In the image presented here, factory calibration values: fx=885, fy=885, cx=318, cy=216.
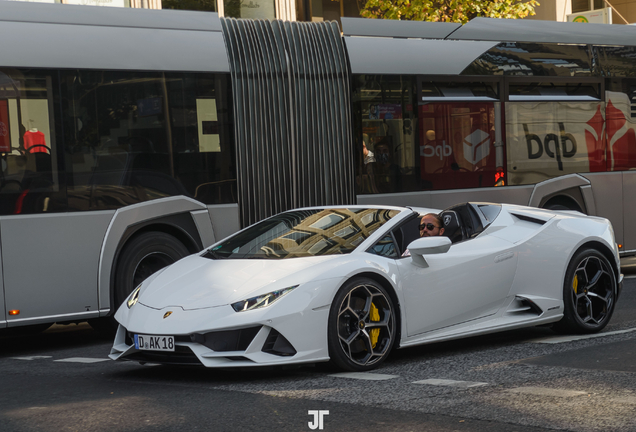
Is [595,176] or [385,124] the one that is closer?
[385,124]

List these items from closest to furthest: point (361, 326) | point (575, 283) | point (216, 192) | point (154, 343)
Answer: point (154, 343) → point (361, 326) → point (575, 283) → point (216, 192)

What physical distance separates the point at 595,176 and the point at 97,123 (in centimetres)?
683

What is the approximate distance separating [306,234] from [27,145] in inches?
114

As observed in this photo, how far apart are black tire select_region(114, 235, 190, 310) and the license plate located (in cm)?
259

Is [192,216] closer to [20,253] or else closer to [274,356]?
[20,253]

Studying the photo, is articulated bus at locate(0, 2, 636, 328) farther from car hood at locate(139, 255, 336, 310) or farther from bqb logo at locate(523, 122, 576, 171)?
car hood at locate(139, 255, 336, 310)

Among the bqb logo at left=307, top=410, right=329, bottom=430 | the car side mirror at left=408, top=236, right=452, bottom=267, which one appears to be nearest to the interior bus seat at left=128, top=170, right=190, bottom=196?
the car side mirror at left=408, top=236, right=452, bottom=267

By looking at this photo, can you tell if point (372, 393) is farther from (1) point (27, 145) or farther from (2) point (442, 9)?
(2) point (442, 9)

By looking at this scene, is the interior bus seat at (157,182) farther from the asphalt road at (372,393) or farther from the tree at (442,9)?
the tree at (442,9)

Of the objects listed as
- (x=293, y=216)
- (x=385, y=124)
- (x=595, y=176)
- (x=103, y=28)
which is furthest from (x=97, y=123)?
(x=595, y=176)

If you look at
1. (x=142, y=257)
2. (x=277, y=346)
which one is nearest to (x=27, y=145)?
(x=142, y=257)

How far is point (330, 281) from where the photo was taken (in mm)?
6145

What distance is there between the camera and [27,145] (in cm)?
810

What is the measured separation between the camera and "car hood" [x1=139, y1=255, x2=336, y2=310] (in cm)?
605
